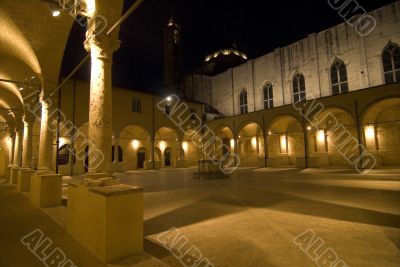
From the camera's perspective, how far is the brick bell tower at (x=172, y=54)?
128ft

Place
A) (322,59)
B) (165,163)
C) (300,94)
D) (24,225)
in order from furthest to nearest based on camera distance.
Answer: (165,163) < (300,94) < (322,59) < (24,225)

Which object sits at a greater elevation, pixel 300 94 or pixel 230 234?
pixel 300 94

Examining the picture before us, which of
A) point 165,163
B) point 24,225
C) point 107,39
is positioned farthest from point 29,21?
point 165,163

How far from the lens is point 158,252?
3674 mm

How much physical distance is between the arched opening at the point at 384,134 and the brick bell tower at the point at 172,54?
27723mm

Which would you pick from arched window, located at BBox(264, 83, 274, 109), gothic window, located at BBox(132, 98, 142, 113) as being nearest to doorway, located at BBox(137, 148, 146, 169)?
gothic window, located at BBox(132, 98, 142, 113)

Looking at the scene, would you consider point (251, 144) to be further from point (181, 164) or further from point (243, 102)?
point (181, 164)

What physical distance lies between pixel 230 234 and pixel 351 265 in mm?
1899

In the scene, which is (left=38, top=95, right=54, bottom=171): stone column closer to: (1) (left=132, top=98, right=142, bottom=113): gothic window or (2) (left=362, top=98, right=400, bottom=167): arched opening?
(1) (left=132, top=98, right=142, bottom=113): gothic window

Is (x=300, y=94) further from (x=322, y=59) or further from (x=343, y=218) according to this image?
(x=343, y=218)

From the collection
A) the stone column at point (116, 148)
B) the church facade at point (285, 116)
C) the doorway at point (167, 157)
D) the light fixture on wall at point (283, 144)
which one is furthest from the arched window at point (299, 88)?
the stone column at point (116, 148)

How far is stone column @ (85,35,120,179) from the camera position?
4273 millimetres

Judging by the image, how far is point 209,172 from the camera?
561 inches

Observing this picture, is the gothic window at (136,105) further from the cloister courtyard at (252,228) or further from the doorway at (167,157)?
the cloister courtyard at (252,228)
